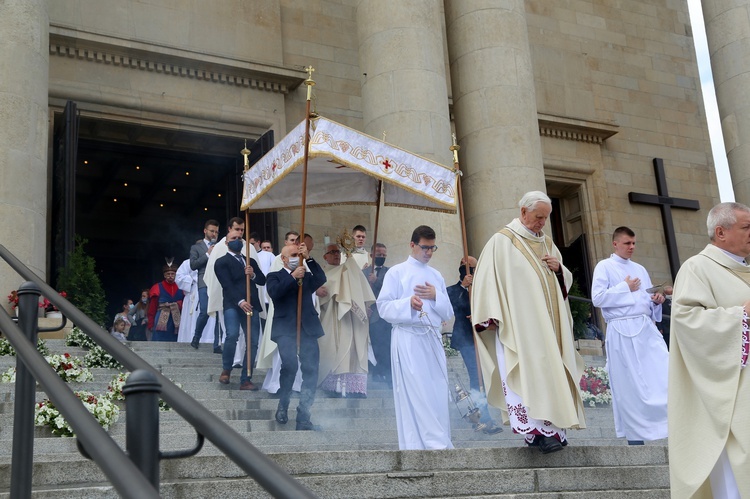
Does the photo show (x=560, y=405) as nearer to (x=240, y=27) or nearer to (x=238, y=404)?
(x=238, y=404)

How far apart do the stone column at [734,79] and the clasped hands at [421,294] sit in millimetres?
9774

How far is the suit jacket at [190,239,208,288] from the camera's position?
11.9 meters

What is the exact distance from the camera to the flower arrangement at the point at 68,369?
8.34 m

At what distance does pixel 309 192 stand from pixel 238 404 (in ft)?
10.3

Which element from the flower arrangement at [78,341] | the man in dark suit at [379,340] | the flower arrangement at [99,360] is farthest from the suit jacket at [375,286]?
the flower arrangement at [78,341]

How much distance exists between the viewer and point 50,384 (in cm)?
243

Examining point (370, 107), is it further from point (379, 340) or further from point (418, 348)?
point (418, 348)

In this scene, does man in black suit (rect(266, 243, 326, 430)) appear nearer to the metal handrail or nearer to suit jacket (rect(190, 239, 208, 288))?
suit jacket (rect(190, 239, 208, 288))

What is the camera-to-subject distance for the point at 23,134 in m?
10.7

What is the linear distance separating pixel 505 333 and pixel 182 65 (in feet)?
32.9

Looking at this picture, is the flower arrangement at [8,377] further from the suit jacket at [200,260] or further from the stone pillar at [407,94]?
the stone pillar at [407,94]

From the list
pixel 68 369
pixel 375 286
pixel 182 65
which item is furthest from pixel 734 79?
pixel 68 369

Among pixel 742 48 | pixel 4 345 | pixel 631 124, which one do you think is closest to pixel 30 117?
pixel 4 345

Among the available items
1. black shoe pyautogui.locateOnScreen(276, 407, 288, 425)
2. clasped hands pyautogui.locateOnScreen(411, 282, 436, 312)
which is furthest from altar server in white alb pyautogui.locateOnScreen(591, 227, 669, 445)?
black shoe pyautogui.locateOnScreen(276, 407, 288, 425)
